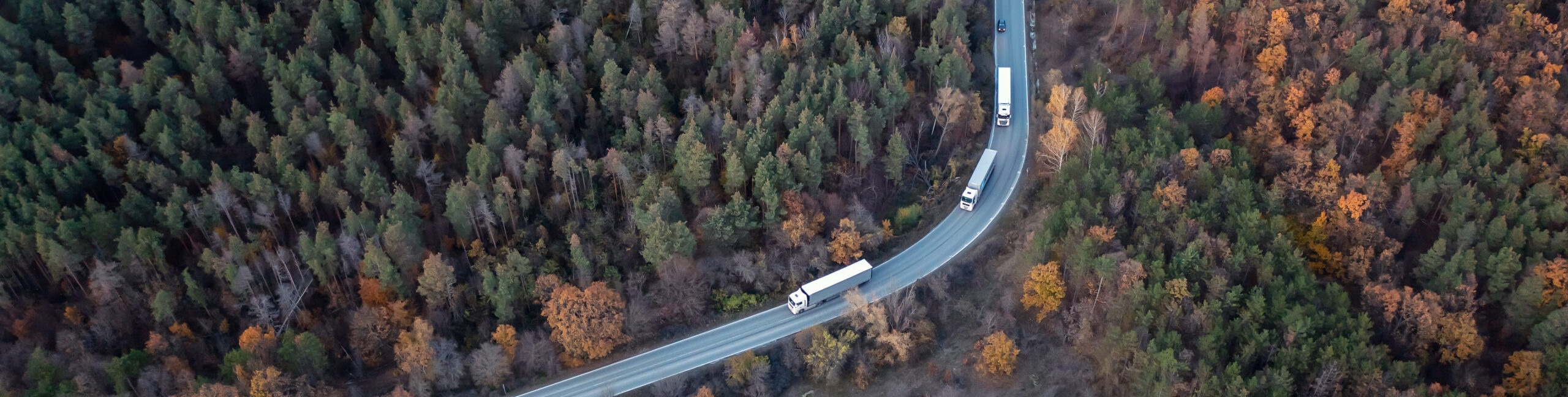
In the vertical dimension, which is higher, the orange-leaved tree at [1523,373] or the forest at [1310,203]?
the forest at [1310,203]

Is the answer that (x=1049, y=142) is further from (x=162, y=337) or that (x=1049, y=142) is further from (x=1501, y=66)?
(x=162, y=337)

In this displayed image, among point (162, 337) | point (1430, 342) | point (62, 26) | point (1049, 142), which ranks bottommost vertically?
point (1430, 342)

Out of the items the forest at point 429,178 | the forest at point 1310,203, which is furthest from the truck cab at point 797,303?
the forest at point 1310,203

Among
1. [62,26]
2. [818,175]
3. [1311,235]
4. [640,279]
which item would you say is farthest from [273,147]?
[1311,235]

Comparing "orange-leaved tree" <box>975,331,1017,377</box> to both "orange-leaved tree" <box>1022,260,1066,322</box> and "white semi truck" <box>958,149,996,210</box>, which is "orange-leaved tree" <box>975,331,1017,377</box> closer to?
"orange-leaved tree" <box>1022,260,1066,322</box>

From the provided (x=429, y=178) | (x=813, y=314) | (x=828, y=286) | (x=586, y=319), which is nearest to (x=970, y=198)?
(x=828, y=286)

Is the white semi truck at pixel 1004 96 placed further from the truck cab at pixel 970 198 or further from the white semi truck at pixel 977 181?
the truck cab at pixel 970 198
